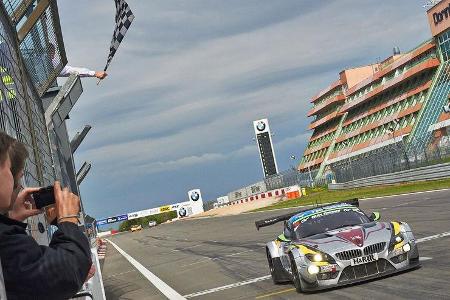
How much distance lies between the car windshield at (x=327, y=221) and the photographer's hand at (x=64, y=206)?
841cm

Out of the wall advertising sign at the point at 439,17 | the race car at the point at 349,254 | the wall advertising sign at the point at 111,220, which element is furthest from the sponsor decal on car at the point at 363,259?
the wall advertising sign at the point at 111,220

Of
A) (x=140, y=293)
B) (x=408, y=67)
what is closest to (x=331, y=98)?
(x=408, y=67)

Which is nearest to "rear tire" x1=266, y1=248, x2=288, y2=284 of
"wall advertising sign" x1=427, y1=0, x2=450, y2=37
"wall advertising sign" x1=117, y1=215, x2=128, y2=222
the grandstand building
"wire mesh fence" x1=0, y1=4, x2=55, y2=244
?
"wire mesh fence" x1=0, y1=4, x2=55, y2=244

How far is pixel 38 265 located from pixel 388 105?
75912 mm

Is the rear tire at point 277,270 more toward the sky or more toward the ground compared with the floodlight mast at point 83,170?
more toward the ground

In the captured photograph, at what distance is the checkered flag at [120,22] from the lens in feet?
39.6

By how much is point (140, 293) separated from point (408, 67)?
61.0 metres

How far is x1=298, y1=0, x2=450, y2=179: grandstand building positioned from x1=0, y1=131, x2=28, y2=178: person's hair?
124ft

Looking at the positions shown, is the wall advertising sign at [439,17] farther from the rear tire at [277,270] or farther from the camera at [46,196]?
the camera at [46,196]

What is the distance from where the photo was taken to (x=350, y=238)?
991 cm

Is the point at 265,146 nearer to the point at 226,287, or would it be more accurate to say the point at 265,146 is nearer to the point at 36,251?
the point at 226,287

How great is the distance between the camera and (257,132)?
362ft

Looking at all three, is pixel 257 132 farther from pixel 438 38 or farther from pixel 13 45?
pixel 13 45

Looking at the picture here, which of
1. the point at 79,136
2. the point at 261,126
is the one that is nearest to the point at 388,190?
the point at 79,136
